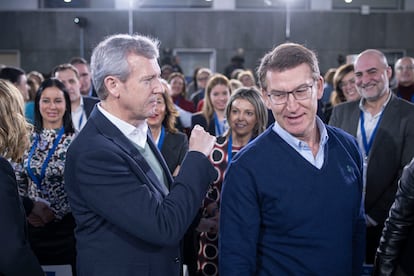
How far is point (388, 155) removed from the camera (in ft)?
9.07

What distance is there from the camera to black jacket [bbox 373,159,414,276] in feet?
4.74

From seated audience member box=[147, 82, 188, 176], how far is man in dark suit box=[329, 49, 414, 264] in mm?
1109

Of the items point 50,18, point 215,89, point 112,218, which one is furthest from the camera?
point 50,18

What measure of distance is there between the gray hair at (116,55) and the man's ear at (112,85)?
13 mm

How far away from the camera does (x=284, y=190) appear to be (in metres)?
1.45

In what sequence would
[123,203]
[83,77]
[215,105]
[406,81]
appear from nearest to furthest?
[123,203], [215,105], [83,77], [406,81]

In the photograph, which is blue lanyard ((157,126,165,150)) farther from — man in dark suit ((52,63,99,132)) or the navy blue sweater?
the navy blue sweater

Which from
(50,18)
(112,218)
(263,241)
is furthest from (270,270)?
(50,18)

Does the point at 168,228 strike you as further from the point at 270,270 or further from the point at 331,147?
the point at 331,147

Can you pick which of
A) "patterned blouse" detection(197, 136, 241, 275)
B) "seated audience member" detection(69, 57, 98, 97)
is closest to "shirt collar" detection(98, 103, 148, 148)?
"patterned blouse" detection(197, 136, 241, 275)

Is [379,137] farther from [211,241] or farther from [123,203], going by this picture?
[123,203]

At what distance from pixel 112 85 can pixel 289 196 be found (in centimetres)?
66

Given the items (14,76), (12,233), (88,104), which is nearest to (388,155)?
(12,233)

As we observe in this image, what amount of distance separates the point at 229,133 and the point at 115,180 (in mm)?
1655
